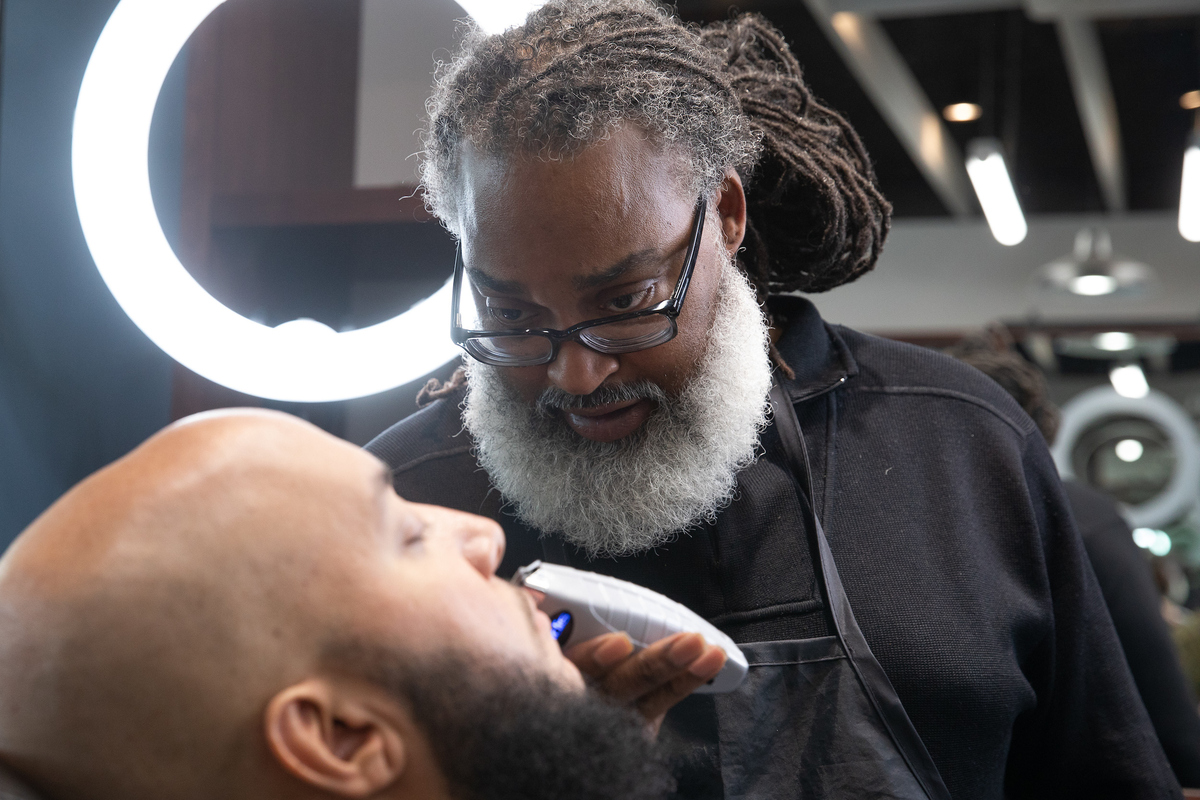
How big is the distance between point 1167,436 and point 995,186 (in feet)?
10.1

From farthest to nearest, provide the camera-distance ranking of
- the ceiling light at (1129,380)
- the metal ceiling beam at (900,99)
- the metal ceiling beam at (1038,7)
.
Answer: the ceiling light at (1129,380) → the metal ceiling beam at (900,99) → the metal ceiling beam at (1038,7)

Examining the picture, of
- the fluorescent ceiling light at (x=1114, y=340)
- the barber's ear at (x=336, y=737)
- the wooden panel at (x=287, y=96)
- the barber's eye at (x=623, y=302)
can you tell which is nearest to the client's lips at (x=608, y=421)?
the barber's eye at (x=623, y=302)

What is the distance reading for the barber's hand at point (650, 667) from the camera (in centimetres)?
96

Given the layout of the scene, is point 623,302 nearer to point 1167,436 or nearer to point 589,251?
point 589,251

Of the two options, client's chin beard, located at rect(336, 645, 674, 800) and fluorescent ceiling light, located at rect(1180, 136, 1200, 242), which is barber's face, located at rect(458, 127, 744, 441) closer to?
client's chin beard, located at rect(336, 645, 674, 800)

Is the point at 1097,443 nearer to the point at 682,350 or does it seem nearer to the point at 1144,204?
the point at 1144,204

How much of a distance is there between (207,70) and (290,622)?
1294 mm

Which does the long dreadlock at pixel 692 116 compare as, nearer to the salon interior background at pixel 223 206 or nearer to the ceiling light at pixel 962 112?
the salon interior background at pixel 223 206

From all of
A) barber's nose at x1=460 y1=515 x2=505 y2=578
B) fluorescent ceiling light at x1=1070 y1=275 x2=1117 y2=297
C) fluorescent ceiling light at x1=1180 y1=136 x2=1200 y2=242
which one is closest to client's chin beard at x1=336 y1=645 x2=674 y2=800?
barber's nose at x1=460 y1=515 x2=505 y2=578

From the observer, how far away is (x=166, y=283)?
1.56 metres

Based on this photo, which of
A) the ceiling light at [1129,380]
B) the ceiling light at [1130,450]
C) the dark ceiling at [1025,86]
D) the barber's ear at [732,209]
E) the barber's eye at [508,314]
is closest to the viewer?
the barber's eye at [508,314]

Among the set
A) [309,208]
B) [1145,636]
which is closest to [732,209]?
[309,208]

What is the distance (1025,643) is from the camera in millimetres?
1358

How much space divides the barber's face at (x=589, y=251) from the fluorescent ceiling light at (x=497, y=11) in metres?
0.33
